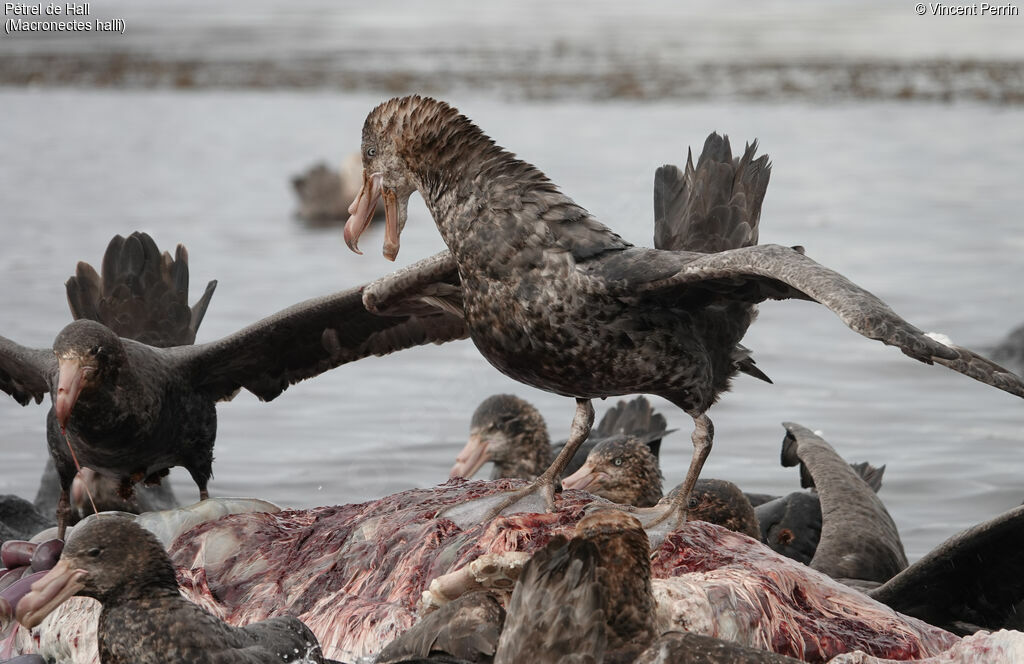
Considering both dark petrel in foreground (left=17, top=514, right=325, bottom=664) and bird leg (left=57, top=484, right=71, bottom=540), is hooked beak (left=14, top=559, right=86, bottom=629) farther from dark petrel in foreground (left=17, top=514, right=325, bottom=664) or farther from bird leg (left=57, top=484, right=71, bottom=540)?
bird leg (left=57, top=484, right=71, bottom=540)

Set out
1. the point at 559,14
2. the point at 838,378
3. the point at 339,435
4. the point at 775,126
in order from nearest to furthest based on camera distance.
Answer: the point at 339,435
the point at 838,378
the point at 775,126
the point at 559,14

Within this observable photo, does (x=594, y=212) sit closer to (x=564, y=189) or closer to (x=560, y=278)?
(x=564, y=189)

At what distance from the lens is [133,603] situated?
469 centimetres

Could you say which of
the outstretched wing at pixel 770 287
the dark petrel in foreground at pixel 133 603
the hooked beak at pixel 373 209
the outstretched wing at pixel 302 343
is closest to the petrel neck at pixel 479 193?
the hooked beak at pixel 373 209

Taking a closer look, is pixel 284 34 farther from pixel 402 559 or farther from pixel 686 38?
pixel 402 559

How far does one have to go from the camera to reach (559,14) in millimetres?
51312

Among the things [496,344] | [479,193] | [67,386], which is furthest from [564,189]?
[496,344]


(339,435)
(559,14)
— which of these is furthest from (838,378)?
(559,14)

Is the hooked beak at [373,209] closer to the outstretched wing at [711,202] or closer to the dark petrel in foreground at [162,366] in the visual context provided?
the dark petrel in foreground at [162,366]

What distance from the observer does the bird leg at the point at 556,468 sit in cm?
572

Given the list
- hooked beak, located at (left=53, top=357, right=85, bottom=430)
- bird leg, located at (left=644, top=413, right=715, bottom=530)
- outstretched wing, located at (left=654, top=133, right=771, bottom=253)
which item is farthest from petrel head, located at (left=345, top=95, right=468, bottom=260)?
hooked beak, located at (left=53, top=357, right=85, bottom=430)

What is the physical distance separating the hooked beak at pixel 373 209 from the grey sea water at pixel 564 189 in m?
3.51

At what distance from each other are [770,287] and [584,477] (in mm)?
2433

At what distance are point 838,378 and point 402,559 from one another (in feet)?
23.1
